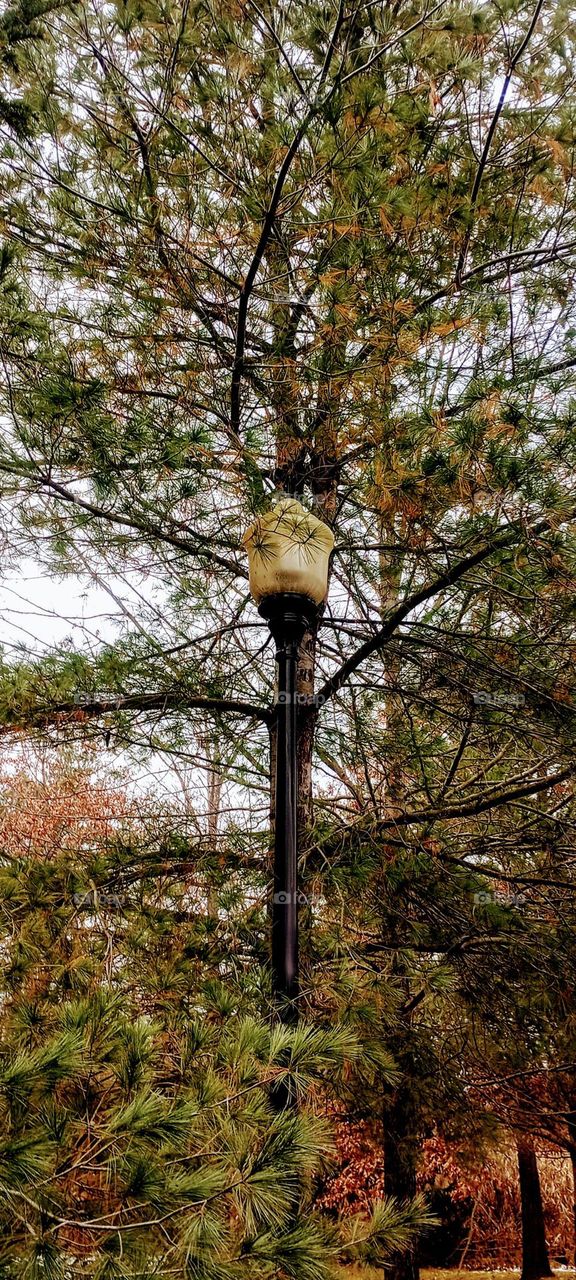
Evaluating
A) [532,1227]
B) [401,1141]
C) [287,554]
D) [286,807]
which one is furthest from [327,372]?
[532,1227]

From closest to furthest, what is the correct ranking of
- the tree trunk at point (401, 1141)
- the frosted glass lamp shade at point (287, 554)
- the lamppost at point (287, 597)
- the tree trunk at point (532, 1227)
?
the lamppost at point (287, 597)
the frosted glass lamp shade at point (287, 554)
the tree trunk at point (401, 1141)
the tree trunk at point (532, 1227)

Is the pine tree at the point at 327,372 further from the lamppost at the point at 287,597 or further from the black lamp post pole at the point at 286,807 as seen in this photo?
the black lamp post pole at the point at 286,807

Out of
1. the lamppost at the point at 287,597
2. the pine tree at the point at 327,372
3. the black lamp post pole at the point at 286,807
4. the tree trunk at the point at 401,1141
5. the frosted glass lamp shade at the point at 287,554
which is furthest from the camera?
the tree trunk at the point at 401,1141

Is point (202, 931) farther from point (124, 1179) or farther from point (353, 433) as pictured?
point (353, 433)

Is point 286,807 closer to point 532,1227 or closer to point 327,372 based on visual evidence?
point 327,372

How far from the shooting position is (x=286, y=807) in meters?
2.11

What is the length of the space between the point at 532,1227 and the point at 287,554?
8849 millimetres

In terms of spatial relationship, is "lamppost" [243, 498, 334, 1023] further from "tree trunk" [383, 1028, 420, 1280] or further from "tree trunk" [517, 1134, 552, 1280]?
"tree trunk" [517, 1134, 552, 1280]

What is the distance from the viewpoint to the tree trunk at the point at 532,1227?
25.3 feet

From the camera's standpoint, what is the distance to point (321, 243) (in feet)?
9.53

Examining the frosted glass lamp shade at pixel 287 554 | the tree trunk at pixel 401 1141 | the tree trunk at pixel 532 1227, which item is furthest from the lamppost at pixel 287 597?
the tree trunk at pixel 532 1227

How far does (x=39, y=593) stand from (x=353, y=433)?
1.78 m

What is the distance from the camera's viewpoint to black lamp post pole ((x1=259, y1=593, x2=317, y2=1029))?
6.49ft

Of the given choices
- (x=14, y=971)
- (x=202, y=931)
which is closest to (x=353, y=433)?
(x=202, y=931)
